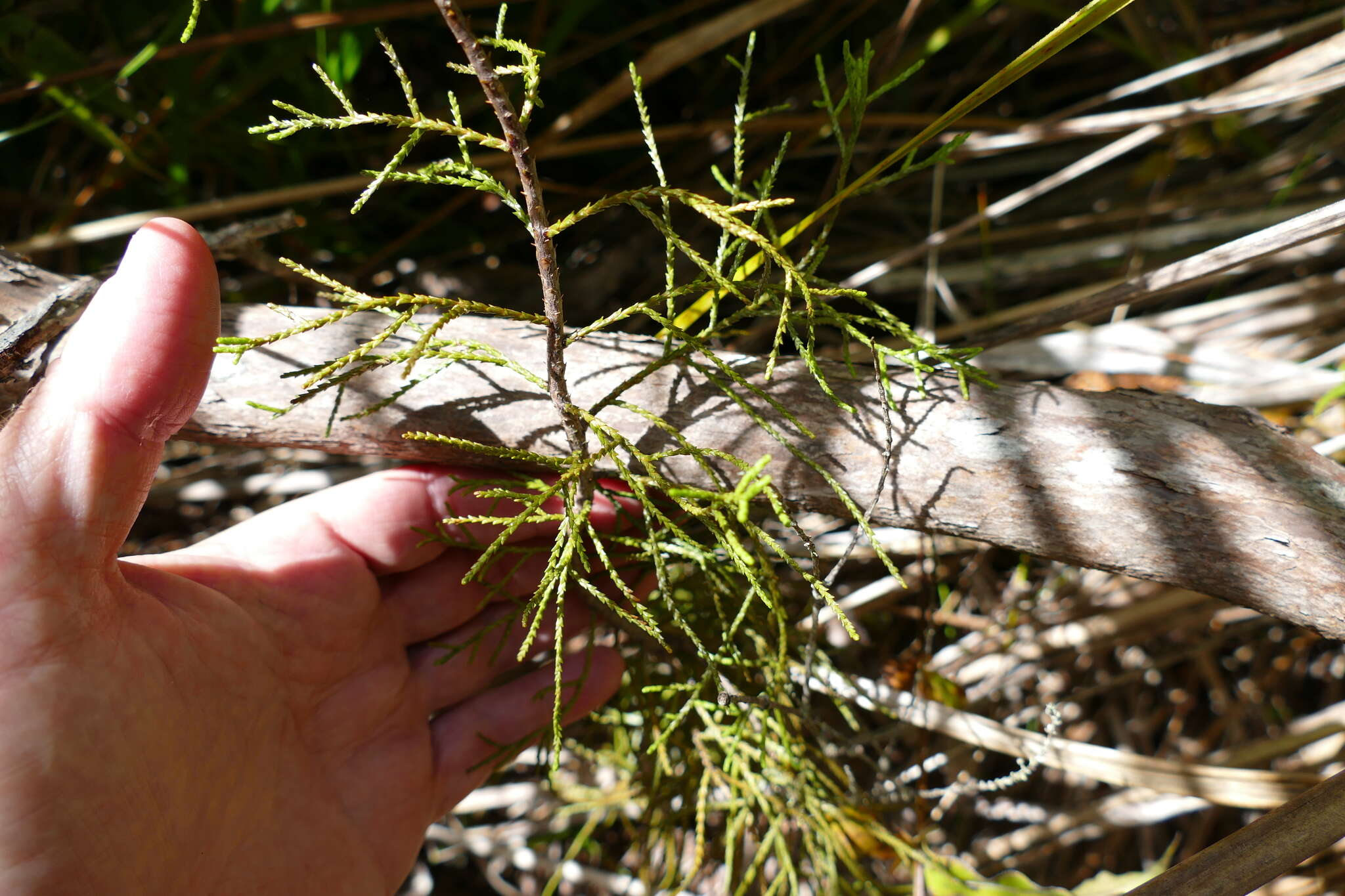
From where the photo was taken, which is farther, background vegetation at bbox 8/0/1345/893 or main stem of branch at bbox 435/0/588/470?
background vegetation at bbox 8/0/1345/893

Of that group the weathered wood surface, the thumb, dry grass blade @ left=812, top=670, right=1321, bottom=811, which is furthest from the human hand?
dry grass blade @ left=812, top=670, right=1321, bottom=811

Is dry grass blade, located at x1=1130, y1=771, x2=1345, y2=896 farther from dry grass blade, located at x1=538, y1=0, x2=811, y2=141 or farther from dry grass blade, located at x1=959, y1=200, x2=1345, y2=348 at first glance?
dry grass blade, located at x1=538, y1=0, x2=811, y2=141

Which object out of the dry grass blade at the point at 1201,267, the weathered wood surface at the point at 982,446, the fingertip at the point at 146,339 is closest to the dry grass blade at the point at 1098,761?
the weathered wood surface at the point at 982,446

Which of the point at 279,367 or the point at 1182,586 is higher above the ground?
the point at 279,367

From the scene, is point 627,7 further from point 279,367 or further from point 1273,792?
point 1273,792

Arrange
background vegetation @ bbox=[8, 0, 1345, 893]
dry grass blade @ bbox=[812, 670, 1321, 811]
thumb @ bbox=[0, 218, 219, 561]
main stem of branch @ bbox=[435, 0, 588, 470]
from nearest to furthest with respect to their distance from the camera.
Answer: main stem of branch @ bbox=[435, 0, 588, 470] < thumb @ bbox=[0, 218, 219, 561] < dry grass blade @ bbox=[812, 670, 1321, 811] < background vegetation @ bbox=[8, 0, 1345, 893]

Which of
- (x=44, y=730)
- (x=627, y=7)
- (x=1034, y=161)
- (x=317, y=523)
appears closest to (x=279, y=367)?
(x=317, y=523)

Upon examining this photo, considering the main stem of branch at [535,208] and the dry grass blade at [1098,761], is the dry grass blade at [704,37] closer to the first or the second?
the main stem of branch at [535,208]
